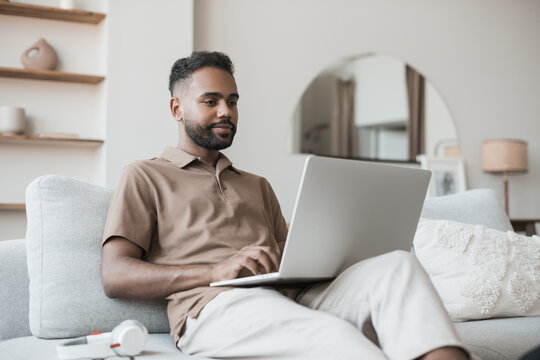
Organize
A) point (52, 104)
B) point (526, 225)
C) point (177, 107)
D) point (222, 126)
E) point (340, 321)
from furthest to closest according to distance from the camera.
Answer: point (526, 225) → point (52, 104) → point (177, 107) → point (222, 126) → point (340, 321)

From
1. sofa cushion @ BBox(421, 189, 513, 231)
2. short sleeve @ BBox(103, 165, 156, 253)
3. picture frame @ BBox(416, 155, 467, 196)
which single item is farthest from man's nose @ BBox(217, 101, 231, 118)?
picture frame @ BBox(416, 155, 467, 196)

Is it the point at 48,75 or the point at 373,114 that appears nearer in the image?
the point at 48,75

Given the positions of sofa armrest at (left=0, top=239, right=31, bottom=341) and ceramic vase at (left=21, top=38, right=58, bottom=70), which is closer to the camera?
sofa armrest at (left=0, top=239, right=31, bottom=341)

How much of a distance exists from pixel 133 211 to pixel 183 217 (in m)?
0.14

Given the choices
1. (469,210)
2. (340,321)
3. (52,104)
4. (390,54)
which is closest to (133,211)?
(340,321)

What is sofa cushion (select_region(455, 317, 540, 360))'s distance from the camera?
1726mm

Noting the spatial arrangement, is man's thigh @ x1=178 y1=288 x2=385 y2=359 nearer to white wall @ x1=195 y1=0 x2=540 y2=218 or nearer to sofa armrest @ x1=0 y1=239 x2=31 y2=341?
sofa armrest @ x1=0 y1=239 x2=31 y2=341

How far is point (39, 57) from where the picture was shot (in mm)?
3518

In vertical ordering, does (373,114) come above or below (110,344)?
above

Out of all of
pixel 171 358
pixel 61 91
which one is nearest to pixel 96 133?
pixel 61 91

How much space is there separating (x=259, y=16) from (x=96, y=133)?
1.35m

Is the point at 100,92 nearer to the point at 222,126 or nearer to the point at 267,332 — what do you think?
the point at 222,126

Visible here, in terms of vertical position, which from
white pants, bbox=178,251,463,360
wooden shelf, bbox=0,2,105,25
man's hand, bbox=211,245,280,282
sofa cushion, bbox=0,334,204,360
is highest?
wooden shelf, bbox=0,2,105,25

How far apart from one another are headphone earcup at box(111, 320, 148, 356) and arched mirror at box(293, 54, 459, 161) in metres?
2.93
